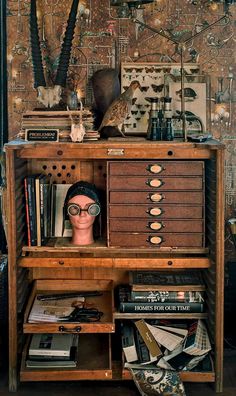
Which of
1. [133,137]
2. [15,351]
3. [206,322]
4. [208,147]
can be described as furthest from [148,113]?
[15,351]

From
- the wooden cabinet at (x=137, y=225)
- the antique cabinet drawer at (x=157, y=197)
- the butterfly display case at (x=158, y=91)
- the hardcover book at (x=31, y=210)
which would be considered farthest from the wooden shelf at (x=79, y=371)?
the butterfly display case at (x=158, y=91)

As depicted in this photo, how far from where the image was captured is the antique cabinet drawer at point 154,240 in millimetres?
2854

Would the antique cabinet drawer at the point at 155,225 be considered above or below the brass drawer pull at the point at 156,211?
below

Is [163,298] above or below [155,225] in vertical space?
below

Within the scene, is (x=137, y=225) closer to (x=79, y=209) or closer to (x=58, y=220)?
(x=79, y=209)

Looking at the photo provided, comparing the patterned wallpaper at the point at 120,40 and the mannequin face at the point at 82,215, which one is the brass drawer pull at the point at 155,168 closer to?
the mannequin face at the point at 82,215

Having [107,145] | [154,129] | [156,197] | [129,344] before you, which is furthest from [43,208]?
[129,344]

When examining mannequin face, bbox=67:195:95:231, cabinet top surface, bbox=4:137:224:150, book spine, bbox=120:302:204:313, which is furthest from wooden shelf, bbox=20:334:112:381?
cabinet top surface, bbox=4:137:224:150

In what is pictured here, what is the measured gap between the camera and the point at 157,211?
2.84 meters

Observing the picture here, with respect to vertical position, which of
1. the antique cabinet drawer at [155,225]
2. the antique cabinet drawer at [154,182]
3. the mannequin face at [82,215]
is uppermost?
the antique cabinet drawer at [154,182]

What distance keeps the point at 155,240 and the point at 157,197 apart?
0.71ft

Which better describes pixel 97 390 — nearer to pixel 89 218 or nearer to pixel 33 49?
pixel 89 218

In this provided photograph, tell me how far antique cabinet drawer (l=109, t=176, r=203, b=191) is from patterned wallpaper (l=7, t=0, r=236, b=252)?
0.63 meters

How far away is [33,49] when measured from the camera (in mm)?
3105
